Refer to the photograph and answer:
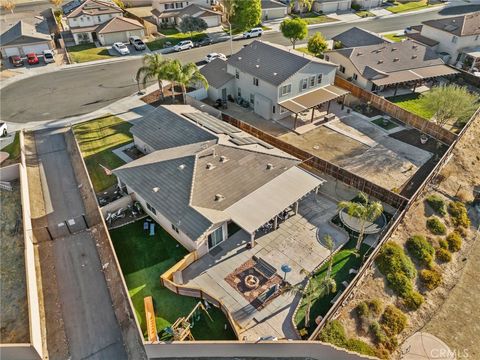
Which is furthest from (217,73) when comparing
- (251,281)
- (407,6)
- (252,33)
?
(407,6)

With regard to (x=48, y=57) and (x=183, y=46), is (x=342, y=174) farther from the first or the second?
(x=48, y=57)

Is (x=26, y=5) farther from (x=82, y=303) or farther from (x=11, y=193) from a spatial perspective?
(x=82, y=303)

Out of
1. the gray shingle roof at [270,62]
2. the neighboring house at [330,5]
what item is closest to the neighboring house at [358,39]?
the gray shingle roof at [270,62]

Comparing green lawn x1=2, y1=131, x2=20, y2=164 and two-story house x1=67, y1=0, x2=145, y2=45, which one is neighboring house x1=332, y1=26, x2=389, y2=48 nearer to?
two-story house x1=67, y1=0, x2=145, y2=45

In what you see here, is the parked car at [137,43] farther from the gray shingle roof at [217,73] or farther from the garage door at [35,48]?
the gray shingle roof at [217,73]

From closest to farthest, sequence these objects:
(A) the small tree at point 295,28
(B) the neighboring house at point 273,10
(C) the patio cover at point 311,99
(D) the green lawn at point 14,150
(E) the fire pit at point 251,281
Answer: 1. (E) the fire pit at point 251,281
2. (D) the green lawn at point 14,150
3. (C) the patio cover at point 311,99
4. (A) the small tree at point 295,28
5. (B) the neighboring house at point 273,10
